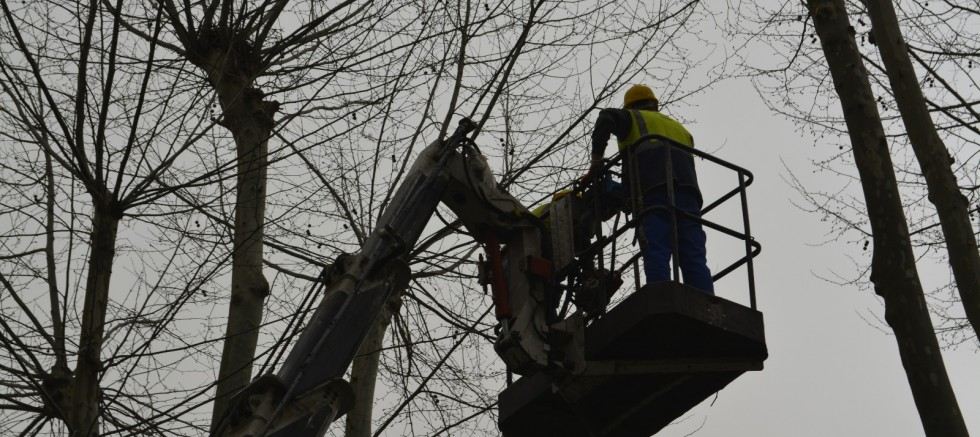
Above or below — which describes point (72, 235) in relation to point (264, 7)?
below

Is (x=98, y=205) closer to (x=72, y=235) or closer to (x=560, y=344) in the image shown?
(x=72, y=235)

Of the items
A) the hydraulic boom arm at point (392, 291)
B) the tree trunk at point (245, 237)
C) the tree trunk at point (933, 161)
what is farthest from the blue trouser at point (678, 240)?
the tree trunk at point (245, 237)

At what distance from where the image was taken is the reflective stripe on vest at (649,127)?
8.23m

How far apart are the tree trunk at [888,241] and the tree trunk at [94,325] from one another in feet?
14.9

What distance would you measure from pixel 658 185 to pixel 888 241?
137cm

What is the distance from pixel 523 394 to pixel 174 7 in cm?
426

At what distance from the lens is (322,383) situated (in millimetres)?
6570

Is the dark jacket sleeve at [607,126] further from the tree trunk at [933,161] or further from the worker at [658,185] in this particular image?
the tree trunk at [933,161]

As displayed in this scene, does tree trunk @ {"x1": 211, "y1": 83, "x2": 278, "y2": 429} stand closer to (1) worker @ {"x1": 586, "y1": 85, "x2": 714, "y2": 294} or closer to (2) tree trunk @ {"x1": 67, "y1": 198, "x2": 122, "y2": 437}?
(2) tree trunk @ {"x1": 67, "y1": 198, "x2": 122, "y2": 437}

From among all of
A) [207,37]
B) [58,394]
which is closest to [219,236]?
[207,37]

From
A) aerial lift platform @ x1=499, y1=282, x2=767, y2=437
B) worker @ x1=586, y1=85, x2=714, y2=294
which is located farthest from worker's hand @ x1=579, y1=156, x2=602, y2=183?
aerial lift platform @ x1=499, y1=282, x2=767, y2=437

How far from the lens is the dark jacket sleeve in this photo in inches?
325

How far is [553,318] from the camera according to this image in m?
7.76

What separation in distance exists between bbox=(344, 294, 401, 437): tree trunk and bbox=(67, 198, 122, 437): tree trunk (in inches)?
102
